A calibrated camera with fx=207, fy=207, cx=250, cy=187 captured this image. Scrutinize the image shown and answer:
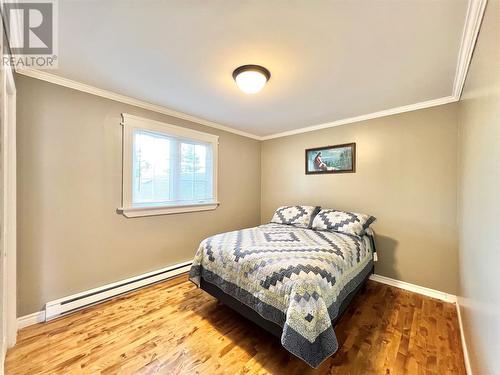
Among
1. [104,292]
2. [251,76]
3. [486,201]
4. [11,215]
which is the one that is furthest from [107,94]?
[486,201]

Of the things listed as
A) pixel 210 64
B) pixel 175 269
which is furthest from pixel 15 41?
pixel 175 269

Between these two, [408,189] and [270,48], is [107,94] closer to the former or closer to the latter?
[270,48]

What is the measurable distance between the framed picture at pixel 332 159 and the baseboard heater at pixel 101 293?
2.63 m

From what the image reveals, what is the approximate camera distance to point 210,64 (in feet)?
5.84

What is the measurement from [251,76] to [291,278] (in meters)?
1.67

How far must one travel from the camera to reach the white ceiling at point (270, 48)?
1244mm

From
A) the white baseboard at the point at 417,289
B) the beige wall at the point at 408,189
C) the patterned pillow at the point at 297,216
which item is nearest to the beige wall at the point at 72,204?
the patterned pillow at the point at 297,216

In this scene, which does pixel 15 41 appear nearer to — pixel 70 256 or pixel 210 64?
pixel 210 64

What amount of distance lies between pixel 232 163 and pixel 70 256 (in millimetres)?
2462

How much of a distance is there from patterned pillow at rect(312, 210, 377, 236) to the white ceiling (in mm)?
1408

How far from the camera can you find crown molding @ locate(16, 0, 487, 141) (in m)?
1.26

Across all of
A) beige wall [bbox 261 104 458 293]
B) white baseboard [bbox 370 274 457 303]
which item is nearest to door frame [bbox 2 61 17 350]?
beige wall [bbox 261 104 458 293]

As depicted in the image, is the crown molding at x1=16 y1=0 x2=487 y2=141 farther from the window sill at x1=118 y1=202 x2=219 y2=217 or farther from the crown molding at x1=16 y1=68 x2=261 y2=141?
the window sill at x1=118 y1=202 x2=219 y2=217

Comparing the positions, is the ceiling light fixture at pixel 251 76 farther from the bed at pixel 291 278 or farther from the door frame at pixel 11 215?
the door frame at pixel 11 215
